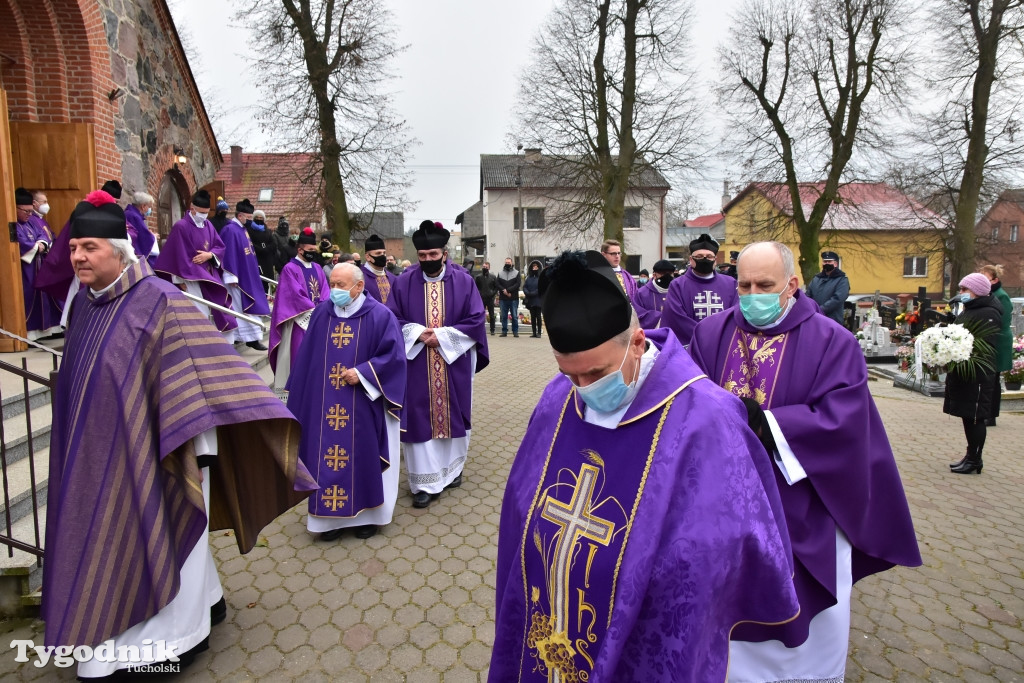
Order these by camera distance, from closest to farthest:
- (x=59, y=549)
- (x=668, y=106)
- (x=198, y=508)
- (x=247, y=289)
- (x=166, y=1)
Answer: (x=59, y=549), (x=198, y=508), (x=247, y=289), (x=166, y=1), (x=668, y=106)

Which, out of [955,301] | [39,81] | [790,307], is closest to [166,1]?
[39,81]

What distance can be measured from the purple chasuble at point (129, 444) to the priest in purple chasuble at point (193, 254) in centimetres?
577

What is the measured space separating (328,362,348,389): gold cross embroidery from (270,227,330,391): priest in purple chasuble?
8.88 feet

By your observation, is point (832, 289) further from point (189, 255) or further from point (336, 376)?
point (189, 255)

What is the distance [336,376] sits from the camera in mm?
4828

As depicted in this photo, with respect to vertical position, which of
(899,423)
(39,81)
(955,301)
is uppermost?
(39,81)

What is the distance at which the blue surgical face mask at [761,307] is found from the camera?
2.92 m

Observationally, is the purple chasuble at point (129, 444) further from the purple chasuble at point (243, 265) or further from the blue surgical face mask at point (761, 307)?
the purple chasuble at point (243, 265)

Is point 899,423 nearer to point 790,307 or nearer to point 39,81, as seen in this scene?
point 790,307

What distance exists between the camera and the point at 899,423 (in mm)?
9039

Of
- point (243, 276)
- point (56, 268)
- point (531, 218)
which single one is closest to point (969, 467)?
point (56, 268)

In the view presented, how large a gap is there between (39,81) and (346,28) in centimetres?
1117

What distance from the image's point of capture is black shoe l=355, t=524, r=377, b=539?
16.0 feet

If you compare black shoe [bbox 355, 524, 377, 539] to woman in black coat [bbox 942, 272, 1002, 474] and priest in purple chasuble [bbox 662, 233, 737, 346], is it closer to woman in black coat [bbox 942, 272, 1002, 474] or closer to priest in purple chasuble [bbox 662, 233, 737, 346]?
priest in purple chasuble [bbox 662, 233, 737, 346]
